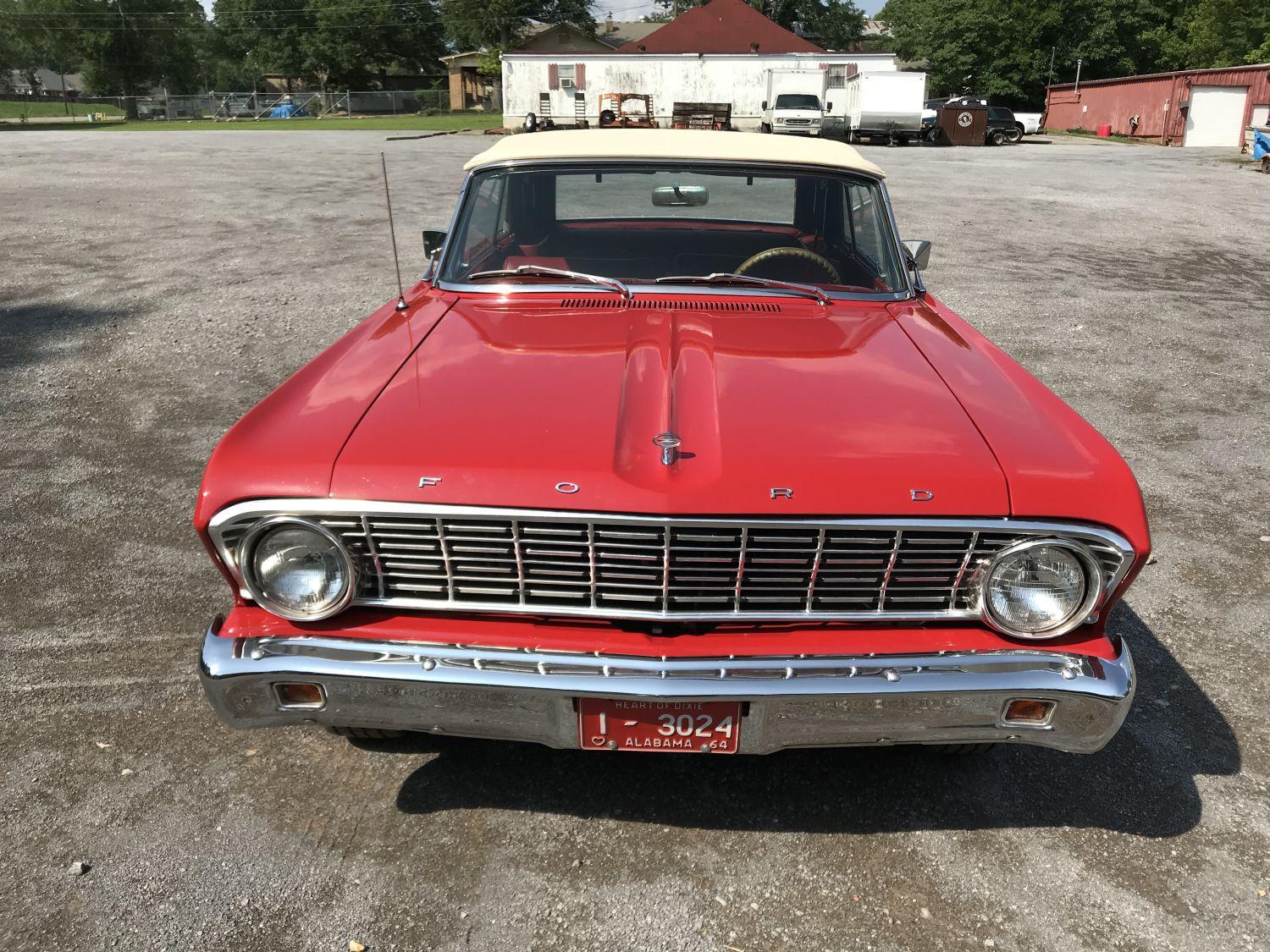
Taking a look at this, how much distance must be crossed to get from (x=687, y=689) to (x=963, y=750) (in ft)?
3.72

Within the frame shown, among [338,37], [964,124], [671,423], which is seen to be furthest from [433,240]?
[338,37]

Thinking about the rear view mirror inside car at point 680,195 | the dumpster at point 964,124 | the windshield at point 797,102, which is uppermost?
the windshield at point 797,102

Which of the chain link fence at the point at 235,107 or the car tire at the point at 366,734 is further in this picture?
the chain link fence at the point at 235,107

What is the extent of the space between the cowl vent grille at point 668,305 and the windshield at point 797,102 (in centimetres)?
2804

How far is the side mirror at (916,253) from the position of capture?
143 inches

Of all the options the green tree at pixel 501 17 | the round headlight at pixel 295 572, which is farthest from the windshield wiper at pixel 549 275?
the green tree at pixel 501 17

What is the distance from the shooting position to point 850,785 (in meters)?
2.73

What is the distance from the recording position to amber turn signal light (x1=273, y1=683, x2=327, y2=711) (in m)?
2.18

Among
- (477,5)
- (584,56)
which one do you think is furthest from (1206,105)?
(477,5)

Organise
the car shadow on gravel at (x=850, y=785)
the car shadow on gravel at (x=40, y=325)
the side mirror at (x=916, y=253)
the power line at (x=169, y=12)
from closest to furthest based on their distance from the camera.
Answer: the car shadow on gravel at (x=850, y=785), the side mirror at (x=916, y=253), the car shadow on gravel at (x=40, y=325), the power line at (x=169, y=12)

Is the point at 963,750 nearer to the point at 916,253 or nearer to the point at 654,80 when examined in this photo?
the point at 916,253

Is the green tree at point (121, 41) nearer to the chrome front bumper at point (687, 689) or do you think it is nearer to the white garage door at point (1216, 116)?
the white garage door at point (1216, 116)

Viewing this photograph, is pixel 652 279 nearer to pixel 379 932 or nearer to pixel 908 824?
pixel 908 824

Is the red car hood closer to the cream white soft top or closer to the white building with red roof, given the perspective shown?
the cream white soft top
